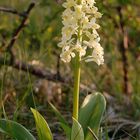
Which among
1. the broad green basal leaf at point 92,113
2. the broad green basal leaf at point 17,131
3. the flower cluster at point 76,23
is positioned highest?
the flower cluster at point 76,23

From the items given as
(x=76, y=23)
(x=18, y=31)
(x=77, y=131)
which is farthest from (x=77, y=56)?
(x=18, y=31)

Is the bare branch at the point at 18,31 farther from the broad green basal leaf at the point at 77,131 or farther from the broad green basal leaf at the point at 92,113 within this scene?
the broad green basal leaf at the point at 77,131

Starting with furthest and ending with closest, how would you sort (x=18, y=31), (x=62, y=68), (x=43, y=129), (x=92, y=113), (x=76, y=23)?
1. (x=62, y=68)
2. (x=18, y=31)
3. (x=92, y=113)
4. (x=43, y=129)
5. (x=76, y=23)

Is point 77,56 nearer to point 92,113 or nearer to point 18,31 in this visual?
point 92,113

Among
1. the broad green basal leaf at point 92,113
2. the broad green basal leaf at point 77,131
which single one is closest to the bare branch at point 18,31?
the broad green basal leaf at point 92,113

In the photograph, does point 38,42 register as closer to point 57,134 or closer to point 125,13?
point 125,13

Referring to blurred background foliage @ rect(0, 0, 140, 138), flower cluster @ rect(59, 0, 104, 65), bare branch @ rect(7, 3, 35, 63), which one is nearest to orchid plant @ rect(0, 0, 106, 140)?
flower cluster @ rect(59, 0, 104, 65)

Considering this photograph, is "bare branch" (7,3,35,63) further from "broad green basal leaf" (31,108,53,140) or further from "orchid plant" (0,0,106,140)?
"broad green basal leaf" (31,108,53,140)

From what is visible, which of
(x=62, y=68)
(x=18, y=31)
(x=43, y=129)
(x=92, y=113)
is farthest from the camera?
(x=62, y=68)
